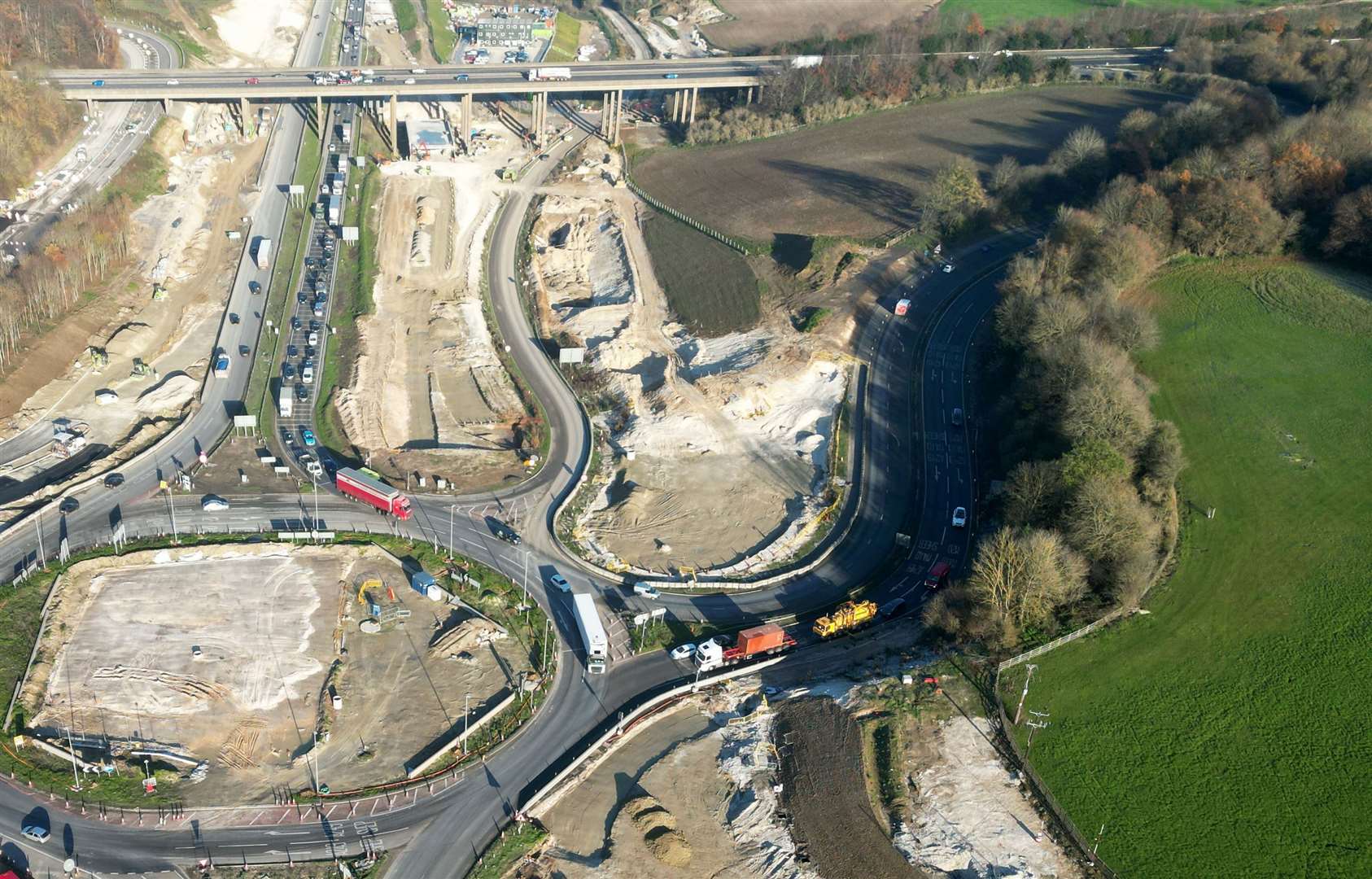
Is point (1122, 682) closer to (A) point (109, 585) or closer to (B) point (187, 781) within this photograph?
(B) point (187, 781)

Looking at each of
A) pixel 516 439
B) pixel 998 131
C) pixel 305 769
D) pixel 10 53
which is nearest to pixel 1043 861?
pixel 305 769

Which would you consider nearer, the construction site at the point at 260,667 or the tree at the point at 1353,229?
the construction site at the point at 260,667

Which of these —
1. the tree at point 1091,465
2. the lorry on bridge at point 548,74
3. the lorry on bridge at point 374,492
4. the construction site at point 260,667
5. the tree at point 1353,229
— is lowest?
the construction site at point 260,667

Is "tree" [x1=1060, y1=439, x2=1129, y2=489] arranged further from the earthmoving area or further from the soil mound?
the earthmoving area

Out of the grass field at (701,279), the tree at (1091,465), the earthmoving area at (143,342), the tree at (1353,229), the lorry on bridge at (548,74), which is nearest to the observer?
the tree at (1091,465)

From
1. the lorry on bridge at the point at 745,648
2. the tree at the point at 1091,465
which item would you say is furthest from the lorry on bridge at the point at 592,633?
the tree at the point at 1091,465

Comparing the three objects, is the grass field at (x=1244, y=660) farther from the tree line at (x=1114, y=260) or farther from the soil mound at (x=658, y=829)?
the soil mound at (x=658, y=829)
